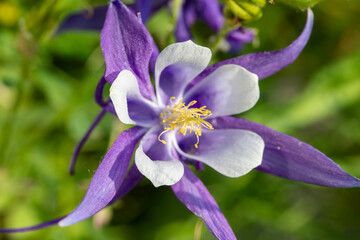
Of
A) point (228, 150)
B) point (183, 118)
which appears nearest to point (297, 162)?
point (228, 150)

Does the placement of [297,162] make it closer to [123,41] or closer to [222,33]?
[222,33]

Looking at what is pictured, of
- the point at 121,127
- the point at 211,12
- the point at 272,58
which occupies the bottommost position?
the point at 121,127

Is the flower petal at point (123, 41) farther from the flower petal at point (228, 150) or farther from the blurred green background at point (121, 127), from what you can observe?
the blurred green background at point (121, 127)

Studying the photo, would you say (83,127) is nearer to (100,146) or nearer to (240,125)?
(100,146)

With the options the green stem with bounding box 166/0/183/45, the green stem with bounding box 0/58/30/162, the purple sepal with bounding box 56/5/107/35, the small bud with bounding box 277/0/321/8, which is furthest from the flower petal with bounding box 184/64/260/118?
the green stem with bounding box 0/58/30/162

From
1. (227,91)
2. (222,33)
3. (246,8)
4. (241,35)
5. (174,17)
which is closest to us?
(246,8)

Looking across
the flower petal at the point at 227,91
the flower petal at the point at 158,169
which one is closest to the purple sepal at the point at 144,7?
the flower petal at the point at 227,91

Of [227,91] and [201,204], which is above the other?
[227,91]
